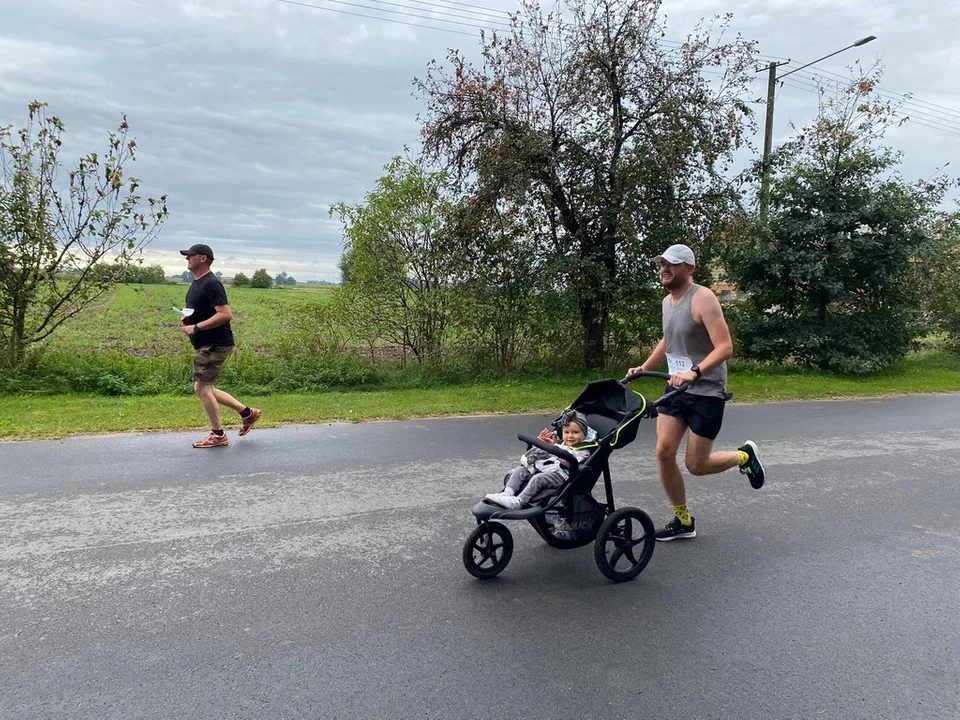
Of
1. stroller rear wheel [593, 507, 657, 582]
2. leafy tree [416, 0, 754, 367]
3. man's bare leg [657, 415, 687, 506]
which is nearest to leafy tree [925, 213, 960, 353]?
leafy tree [416, 0, 754, 367]

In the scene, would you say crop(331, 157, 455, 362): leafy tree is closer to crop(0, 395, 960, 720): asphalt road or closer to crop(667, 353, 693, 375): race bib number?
crop(0, 395, 960, 720): asphalt road

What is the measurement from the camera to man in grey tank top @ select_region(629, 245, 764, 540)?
415 centimetres

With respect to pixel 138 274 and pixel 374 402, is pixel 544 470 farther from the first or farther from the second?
pixel 138 274

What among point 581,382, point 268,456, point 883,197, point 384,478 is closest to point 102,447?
point 268,456

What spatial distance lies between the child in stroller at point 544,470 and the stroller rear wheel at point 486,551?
0.21m

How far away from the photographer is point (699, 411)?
14.1ft

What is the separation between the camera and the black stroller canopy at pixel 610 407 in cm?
405

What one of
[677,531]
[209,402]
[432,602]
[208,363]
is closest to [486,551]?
[432,602]

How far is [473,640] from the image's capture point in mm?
3229

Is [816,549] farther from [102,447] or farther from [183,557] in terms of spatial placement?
[102,447]

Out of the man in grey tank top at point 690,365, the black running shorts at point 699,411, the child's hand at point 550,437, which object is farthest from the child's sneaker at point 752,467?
the child's hand at point 550,437

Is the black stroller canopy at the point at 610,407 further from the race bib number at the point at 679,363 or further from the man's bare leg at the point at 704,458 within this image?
the man's bare leg at the point at 704,458

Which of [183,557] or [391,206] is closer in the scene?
[183,557]

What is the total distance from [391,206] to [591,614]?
10070 mm
